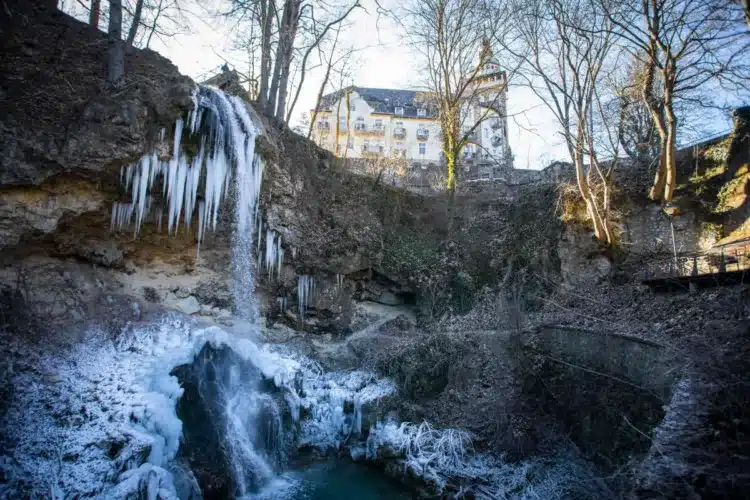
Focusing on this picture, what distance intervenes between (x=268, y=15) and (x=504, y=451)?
14.6m

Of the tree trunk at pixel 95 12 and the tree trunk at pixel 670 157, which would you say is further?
the tree trunk at pixel 95 12

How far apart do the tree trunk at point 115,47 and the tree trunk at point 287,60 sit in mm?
5165

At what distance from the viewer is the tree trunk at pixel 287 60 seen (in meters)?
14.4

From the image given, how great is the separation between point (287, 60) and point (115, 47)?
6.39m

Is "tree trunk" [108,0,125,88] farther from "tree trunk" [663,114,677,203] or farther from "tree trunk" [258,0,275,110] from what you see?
"tree trunk" [663,114,677,203]

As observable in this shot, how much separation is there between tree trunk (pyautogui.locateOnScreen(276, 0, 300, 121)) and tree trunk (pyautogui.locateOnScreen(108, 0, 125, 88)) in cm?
517

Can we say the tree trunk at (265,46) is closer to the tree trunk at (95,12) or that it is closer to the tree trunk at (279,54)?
the tree trunk at (279,54)

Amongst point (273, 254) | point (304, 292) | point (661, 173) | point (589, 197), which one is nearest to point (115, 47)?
point (273, 254)

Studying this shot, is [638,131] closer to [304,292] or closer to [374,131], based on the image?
[304,292]

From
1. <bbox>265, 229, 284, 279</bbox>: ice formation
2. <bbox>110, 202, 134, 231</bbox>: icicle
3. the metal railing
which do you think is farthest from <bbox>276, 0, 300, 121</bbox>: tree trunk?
the metal railing

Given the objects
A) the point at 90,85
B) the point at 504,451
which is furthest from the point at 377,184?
the point at 504,451

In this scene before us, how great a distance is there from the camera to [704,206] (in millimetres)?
12352

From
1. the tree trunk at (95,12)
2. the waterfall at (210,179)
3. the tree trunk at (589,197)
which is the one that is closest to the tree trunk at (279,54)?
the waterfall at (210,179)

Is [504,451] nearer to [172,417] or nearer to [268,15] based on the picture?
[172,417]
